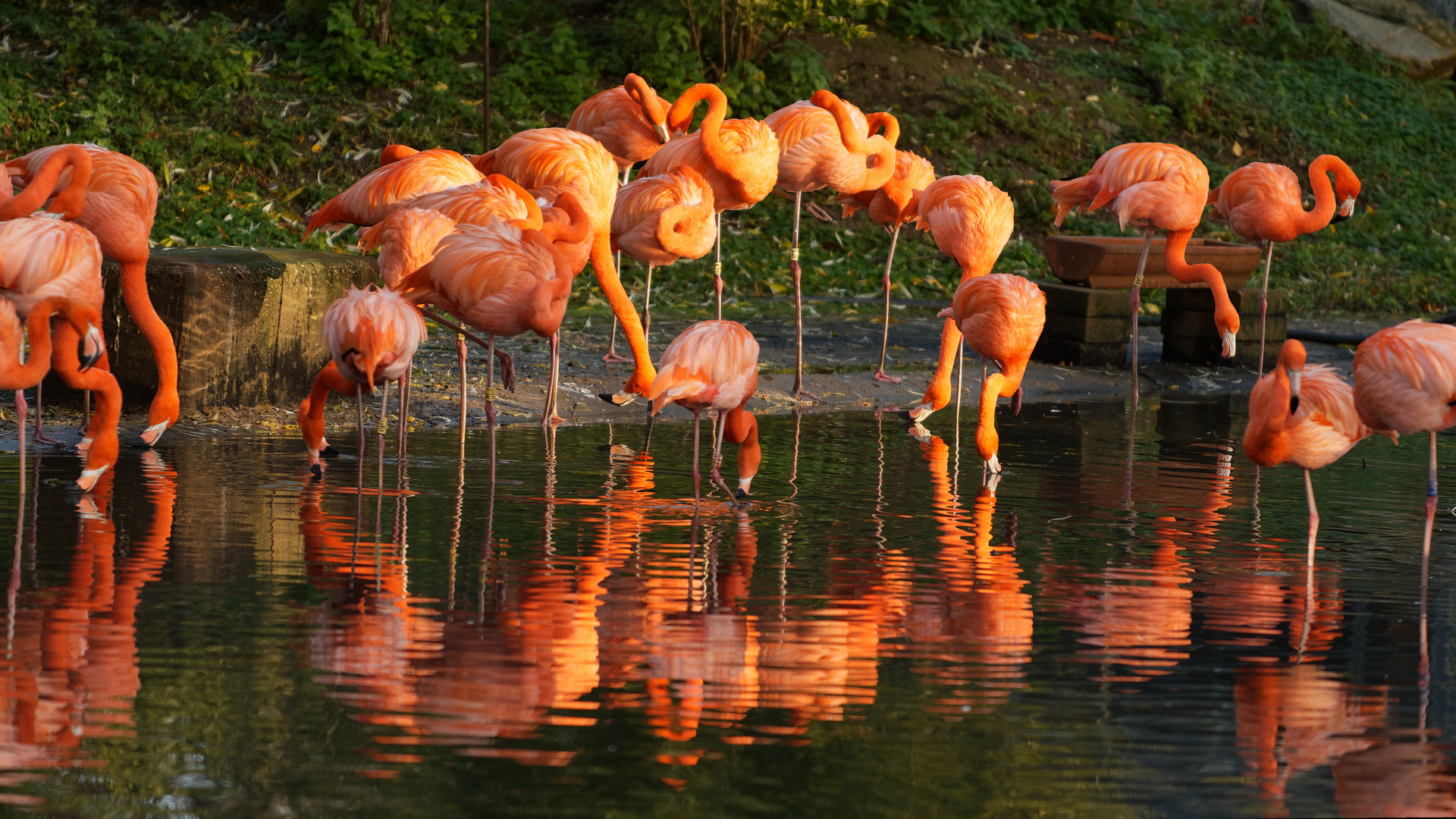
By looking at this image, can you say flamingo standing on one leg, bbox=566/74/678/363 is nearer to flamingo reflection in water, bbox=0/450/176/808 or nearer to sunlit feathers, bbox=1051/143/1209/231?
sunlit feathers, bbox=1051/143/1209/231

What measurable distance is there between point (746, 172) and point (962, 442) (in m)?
1.80

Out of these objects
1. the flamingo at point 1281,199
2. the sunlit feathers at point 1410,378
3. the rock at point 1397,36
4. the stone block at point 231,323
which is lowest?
the stone block at point 231,323

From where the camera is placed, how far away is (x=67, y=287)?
5.35m

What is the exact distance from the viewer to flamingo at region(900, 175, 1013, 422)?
7.80 metres

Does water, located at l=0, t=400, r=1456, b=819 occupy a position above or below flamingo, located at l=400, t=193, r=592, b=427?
below

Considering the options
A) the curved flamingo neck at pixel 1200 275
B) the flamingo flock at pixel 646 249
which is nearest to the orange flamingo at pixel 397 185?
the flamingo flock at pixel 646 249

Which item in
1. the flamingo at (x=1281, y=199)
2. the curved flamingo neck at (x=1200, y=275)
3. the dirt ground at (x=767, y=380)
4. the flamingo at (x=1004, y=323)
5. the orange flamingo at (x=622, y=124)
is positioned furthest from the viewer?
the flamingo at (x=1281, y=199)

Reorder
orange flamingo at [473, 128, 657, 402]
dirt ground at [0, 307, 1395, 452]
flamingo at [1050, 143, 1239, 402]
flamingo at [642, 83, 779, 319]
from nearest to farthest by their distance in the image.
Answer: dirt ground at [0, 307, 1395, 452], orange flamingo at [473, 128, 657, 402], flamingo at [642, 83, 779, 319], flamingo at [1050, 143, 1239, 402]

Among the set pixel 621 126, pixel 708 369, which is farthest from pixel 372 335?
pixel 621 126

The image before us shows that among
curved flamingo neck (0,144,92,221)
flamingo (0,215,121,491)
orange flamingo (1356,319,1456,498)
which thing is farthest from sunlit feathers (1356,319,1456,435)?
curved flamingo neck (0,144,92,221)

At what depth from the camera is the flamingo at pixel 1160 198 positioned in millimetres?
8328

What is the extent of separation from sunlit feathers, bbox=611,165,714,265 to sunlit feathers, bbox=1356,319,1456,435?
3.47 m

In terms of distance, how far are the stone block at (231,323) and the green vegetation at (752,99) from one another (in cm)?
380

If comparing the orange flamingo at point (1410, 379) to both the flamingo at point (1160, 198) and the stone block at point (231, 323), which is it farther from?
the stone block at point (231, 323)
